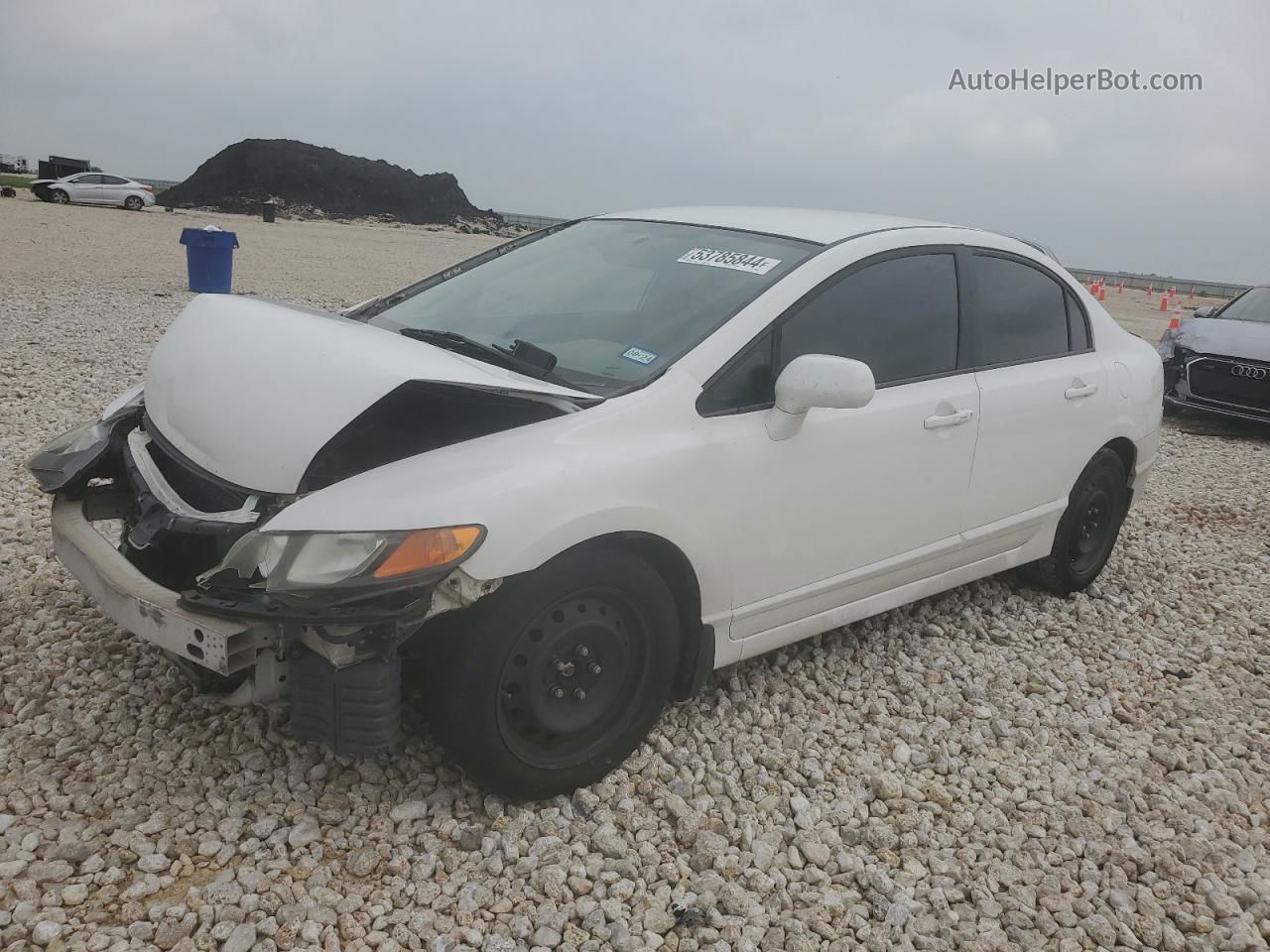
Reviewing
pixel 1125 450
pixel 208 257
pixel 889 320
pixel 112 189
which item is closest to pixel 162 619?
pixel 889 320

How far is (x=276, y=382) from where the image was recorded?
263 cm

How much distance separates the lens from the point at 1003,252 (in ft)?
13.4

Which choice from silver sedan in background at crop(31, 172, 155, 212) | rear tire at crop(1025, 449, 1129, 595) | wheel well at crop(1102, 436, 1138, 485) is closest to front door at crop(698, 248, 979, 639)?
rear tire at crop(1025, 449, 1129, 595)

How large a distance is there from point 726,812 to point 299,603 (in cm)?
139

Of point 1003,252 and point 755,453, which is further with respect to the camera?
point 1003,252

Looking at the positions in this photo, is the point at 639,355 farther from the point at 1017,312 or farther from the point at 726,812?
the point at 1017,312

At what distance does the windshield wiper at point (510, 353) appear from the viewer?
3016 millimetres

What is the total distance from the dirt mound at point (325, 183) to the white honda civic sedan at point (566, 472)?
62.2m

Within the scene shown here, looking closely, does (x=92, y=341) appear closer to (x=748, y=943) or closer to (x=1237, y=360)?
(x=748, y=943)

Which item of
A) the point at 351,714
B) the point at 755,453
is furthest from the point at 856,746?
the point at 351,714

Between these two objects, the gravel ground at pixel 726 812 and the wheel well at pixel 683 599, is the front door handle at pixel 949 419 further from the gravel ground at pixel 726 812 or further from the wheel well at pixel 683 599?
the wheel well at pixel 683 599

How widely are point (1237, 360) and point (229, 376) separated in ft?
30.9

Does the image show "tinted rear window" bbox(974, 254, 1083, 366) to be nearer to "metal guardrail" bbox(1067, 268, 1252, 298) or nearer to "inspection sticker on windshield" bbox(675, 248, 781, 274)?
"inspection sticker on windshield" bbox(675, 248, 781, 274)

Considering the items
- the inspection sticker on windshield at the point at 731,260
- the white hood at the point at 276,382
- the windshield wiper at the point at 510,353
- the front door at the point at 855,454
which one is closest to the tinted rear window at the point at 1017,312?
the front door at the point at 855,454
